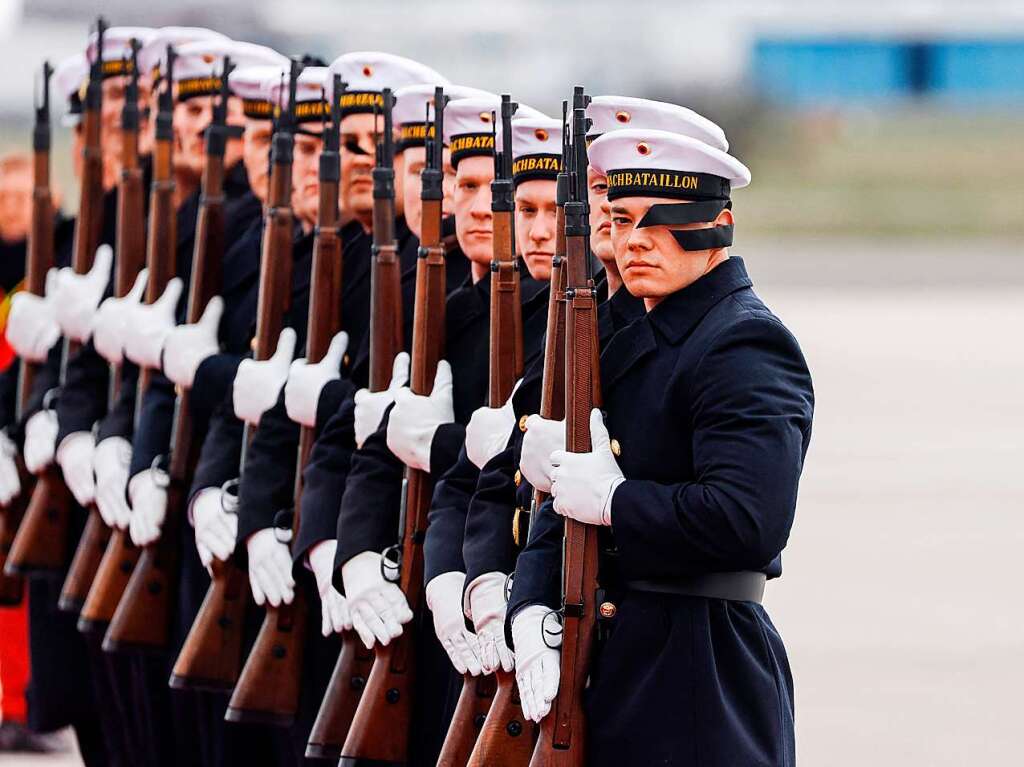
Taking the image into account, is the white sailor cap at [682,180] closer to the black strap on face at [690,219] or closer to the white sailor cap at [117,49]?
the black strap on face at [690,219]

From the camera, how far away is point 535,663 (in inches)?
151

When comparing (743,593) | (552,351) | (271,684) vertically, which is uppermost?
(552,351)

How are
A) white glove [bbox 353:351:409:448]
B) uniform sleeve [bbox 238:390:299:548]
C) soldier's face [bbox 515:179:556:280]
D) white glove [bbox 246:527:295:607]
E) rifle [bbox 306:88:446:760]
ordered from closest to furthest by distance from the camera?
soldier's face [bbox 515:179:556:280]
rifle [bbox 306:88:446:760]
white glove [bbox 353:351:409:448]
white glove [bbox 246:527:295:607]
uniform sleeve [bbox 238:390:299:548]

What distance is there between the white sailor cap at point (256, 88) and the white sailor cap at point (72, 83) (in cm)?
110

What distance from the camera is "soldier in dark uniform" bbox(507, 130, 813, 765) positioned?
3641mm

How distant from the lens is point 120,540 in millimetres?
6027

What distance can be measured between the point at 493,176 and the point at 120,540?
6.23 feet

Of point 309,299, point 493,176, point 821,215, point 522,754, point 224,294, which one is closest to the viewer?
point 522,754

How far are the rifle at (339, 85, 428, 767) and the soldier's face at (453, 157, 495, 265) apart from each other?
0.08 meters

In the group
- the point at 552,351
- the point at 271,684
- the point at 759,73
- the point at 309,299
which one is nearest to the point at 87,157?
the point at 309,299

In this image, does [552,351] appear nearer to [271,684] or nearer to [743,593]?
[743,593]

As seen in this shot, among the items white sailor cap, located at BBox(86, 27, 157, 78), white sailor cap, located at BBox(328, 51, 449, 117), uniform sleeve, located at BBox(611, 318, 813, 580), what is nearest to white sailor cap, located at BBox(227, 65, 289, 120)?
white sailor cap, located at BBox(328, 51, 449, 117)

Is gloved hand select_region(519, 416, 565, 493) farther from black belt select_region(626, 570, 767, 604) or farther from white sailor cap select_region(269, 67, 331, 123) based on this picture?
white sailor cap select_region(269, 67, 331, 123)

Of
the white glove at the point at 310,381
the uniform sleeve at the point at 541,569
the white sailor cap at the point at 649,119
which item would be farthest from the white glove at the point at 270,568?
the white sailor cap at the point at 649,119
